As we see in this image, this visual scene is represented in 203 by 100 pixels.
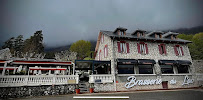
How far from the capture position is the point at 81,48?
48.9 meters

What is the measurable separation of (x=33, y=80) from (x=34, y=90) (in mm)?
915

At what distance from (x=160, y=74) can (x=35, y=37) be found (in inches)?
1647

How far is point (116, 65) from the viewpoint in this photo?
529 inches

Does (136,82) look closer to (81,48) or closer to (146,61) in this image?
(146,61)

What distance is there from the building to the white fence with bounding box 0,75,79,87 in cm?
426

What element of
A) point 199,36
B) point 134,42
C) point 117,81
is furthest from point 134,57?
point 199,36

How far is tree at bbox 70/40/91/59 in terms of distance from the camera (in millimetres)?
48062

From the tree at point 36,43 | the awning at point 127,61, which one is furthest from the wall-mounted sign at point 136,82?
the tree at point 36,43

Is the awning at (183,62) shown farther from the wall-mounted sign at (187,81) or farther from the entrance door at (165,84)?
the entrance door at (165,84)

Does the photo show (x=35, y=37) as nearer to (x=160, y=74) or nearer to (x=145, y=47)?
(x=145, y=47)

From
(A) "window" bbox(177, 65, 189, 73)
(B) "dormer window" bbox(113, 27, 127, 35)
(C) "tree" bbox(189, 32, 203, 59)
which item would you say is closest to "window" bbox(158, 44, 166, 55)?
(A) "window" bbox(177, 65, 189, 73)

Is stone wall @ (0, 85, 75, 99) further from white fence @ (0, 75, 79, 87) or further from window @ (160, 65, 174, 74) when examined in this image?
window @ (160, 65, 174, 74)

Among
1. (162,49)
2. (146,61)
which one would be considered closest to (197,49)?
(162,49)

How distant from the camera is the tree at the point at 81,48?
48062mm
